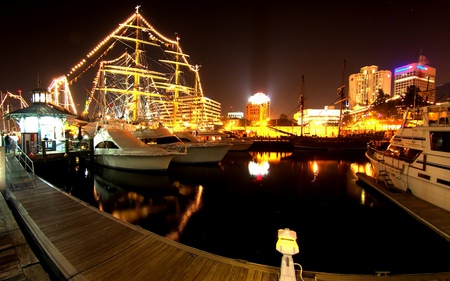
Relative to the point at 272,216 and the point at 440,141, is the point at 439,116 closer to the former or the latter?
the point at 440,141

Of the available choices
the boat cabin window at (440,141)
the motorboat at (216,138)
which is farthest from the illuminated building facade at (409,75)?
the boat cabin window at (440,141)

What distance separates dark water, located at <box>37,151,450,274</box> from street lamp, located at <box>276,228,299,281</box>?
3184mm

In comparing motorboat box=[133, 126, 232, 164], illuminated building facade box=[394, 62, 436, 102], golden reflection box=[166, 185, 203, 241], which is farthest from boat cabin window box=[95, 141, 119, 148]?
illuminated building facade box=[394, 62, 436, 102]

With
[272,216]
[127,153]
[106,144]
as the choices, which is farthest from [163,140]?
[272,216]

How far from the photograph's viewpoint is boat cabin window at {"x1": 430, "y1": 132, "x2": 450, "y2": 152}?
912 centimetres

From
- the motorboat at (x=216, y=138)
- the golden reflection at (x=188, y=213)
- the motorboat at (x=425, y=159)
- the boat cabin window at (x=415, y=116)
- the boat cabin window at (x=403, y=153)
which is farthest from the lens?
the motorboat at (x=216, y=138)

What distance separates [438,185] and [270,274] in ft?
31.7

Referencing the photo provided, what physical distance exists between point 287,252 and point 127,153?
17.0m

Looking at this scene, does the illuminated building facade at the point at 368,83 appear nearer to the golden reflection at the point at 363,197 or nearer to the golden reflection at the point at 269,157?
the golden reflection at the point at 269,157

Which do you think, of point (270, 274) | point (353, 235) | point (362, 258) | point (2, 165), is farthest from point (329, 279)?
point (2, 165)

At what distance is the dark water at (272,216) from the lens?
6609 mm

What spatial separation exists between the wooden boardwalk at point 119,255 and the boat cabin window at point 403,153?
889 cm

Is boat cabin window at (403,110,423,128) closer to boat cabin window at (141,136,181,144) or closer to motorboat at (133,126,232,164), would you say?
motorboat at (133,126,232,164)

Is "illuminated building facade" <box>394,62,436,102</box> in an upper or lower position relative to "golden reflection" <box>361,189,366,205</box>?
upper
